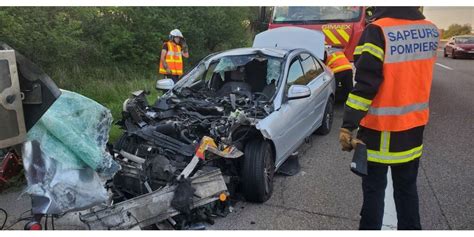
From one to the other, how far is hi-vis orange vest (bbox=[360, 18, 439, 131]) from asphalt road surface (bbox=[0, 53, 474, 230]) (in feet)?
3.48

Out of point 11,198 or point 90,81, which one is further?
point 90,81

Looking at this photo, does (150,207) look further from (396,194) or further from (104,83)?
(104,83)

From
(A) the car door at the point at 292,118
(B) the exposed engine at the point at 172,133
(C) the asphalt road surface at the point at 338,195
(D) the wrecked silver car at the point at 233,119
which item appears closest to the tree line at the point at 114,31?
(D) the wrecked silver car at the point at 233,119

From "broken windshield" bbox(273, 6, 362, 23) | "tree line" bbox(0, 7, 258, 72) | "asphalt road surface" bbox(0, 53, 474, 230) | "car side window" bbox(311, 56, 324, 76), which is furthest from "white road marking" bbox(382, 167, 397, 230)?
"tree line" bbox(0, 7, 258, 72)

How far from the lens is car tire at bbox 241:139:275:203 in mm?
3742

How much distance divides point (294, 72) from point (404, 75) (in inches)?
99.5

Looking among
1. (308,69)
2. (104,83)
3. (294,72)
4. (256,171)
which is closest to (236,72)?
(294,72)

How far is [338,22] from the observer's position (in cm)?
844

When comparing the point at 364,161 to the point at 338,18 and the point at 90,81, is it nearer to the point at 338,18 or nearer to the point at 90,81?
the point at 338,18

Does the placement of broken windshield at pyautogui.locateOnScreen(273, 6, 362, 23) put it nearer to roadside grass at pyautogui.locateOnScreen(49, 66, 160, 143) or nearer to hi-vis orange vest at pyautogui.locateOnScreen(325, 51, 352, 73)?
hi-vis orange vest at pyautogui.locateOnScreen(325, 51, 352, 73)

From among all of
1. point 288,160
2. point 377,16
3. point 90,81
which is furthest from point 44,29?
point 377,16

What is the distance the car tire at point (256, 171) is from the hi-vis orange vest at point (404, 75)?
120 cm

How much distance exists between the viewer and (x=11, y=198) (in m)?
4.13

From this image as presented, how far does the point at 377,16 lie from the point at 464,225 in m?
1.84
